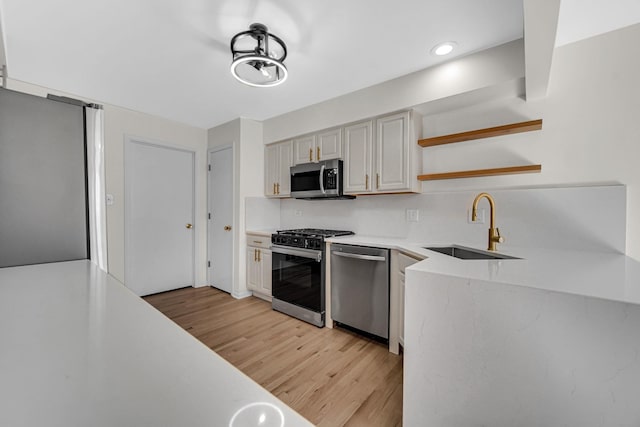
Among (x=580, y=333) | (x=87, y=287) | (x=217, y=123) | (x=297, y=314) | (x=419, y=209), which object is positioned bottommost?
(x=297, y=314)

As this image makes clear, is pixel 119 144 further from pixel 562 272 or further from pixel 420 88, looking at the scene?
pixel 562 272

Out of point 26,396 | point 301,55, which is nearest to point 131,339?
point 26,396

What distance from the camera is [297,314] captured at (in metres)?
2.78

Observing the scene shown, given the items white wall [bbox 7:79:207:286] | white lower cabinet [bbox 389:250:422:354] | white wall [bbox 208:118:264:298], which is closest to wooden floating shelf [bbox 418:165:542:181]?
white lower cabinet [bbox 389:250:422:354]

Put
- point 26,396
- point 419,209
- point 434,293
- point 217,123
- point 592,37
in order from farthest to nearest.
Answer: point 217,123 < point 419,209 < point 592,37 < point 434,293 < point 26,396

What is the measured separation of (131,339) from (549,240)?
2454 millimetres

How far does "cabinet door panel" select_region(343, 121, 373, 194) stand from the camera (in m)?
2.61

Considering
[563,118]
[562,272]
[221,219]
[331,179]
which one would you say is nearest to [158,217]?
[221,219]

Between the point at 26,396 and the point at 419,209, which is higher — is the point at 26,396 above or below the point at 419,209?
below

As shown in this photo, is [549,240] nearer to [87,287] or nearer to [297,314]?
[297,314]

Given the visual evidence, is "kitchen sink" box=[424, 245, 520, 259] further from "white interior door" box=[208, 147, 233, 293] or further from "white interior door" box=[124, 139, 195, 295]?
"white interior door" box=[124, 139, 195, 295]

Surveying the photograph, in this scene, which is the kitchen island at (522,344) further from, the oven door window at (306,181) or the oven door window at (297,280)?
the oven door window at (306,181)

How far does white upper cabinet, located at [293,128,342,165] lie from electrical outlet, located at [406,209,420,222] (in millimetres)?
936

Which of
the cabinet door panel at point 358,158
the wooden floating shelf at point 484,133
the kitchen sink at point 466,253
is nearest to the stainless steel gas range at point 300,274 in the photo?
the cabinet door panel at point 358,158
